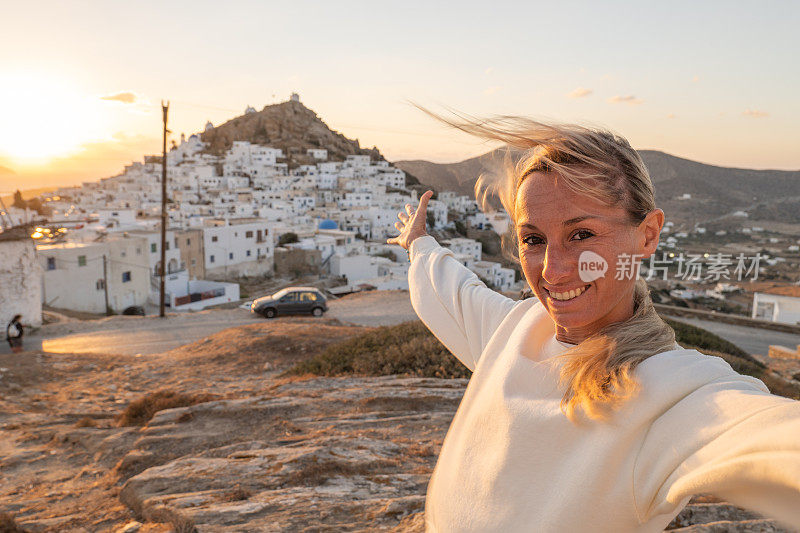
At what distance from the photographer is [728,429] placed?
2.72 feet

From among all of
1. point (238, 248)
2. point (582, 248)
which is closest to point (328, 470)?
point (582, 248)

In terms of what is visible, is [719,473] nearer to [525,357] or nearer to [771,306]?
[525,357]

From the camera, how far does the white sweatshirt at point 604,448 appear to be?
0.77 meters

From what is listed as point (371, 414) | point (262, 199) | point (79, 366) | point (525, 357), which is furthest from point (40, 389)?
point (262, 199)

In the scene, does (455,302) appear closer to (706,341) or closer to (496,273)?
(706,341)

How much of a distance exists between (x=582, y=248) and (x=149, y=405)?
24.1ft

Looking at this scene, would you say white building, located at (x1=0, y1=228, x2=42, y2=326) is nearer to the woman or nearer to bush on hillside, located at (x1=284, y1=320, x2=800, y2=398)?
bush on hillside, located at (x1=284, y1=320, x2=800, y2=398)

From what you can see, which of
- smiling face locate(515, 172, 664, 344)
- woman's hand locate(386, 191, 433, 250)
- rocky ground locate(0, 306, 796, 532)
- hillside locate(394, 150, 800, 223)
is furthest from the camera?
hillside locate(394, 150, 800, 223)

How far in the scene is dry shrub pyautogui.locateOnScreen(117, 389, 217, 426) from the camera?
267 inches

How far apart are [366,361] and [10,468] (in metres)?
5.24

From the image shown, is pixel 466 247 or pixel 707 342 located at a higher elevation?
pixel 466 247

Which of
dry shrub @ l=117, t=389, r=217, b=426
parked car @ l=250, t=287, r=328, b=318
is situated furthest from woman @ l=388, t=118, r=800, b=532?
parked car @ l=250, t=287, r=328, b=318

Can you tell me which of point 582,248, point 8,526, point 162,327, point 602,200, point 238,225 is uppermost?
point 238,225

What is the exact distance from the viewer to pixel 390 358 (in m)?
8.95
